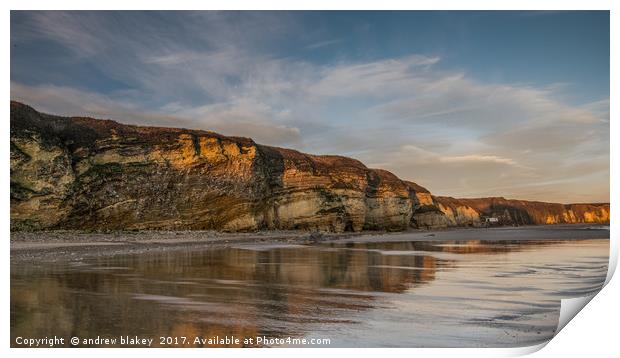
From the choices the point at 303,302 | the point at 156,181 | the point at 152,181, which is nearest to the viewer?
the point at 303,302

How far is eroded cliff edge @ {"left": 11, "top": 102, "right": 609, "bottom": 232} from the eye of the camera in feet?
64.4

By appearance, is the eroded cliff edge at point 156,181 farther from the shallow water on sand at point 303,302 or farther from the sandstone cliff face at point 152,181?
the shallow water on sand at point 303,302

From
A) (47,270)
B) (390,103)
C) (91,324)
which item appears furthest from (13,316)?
(390,103)

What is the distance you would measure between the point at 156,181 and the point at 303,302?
63.4 ft

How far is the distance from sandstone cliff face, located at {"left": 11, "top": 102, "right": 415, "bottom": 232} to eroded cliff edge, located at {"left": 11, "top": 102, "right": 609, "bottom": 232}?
0.15 feet

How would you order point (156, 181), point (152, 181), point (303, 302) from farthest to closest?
1. point (156, 181)
2. point (152, 181)
3. point (303, 302)

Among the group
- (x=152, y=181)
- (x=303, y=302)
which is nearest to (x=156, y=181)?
(x=152, y=181)

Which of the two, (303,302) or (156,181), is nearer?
(303,302)

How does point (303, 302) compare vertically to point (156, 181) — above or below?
below

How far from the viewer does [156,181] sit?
80.7 ft

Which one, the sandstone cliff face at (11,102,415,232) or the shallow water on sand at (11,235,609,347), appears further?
the sandstone cliff face at (11,102,415,232)

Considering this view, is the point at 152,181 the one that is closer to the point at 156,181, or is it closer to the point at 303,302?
the point at 156,181

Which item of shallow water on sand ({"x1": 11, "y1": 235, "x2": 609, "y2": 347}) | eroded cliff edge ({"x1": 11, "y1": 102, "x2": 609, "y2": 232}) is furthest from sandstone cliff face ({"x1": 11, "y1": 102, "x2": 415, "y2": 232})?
shallow water on sand ({"x1": 11, "y1": 235, "x2": 609, "y2": 347})

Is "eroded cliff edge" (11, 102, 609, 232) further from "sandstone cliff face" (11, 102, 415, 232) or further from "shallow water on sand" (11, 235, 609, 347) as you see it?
"shallow water on sand" (11, 235, 609, 347)
